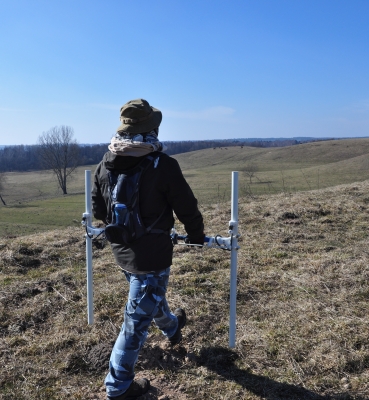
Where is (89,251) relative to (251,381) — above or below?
above

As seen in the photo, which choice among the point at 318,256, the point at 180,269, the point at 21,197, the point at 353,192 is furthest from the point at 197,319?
the point at 21,197

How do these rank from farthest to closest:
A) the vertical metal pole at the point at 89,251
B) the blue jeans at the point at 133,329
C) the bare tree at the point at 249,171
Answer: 1. the bare tree at the point at 249,171
2. the vertical metal pole at the point at 89,251
3. the blue jeans at the point at 133,329

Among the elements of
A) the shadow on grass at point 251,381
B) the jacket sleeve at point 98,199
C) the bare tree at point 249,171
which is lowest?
the shadow on grass at point 251,381

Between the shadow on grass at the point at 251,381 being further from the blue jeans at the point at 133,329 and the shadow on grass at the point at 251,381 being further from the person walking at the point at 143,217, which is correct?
the blue jeans at the point at 133,329

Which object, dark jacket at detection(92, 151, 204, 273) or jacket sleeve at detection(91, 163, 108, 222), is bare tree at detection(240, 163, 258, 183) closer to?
jacket sleeve at detection(91, 163, 108, 222)

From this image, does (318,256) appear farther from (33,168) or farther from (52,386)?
(33,168)

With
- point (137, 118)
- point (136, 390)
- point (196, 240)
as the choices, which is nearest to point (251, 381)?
point (136, 390)

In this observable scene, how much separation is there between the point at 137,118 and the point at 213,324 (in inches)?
90.3

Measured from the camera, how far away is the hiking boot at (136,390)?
109 inches

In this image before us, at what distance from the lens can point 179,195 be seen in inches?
107

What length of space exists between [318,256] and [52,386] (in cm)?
412

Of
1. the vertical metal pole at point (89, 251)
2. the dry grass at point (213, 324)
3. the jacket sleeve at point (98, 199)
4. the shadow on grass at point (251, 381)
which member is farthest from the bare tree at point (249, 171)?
the jacket sleeve at point (98, 199)

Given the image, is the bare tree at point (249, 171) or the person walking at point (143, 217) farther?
the bare tree at point (249, 171)

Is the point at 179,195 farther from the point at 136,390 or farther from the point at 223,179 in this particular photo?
the point at 223,179
